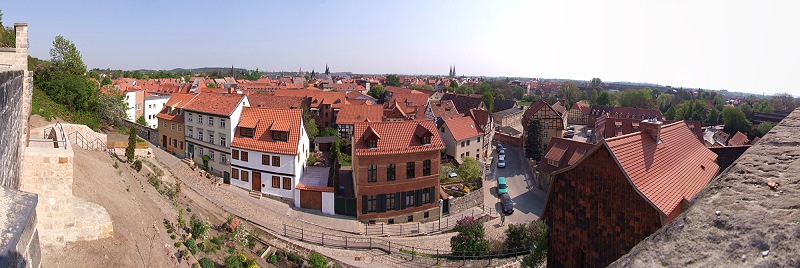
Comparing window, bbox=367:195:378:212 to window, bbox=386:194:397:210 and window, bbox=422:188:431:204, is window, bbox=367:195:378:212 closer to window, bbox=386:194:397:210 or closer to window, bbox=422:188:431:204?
window, bbox=386:194:397:210

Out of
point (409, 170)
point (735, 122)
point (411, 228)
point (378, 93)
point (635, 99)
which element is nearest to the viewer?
point (411, 228)

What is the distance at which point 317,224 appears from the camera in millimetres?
23688

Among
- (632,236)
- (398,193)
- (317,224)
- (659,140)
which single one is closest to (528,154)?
(398,193)

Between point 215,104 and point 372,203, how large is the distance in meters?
12.8

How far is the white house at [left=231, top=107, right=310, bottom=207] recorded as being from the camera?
85.5ft

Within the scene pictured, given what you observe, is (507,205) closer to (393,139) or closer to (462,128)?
(393,139)

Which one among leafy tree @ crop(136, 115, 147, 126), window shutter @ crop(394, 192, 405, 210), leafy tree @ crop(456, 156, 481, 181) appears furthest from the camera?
leafy tree @ crop(136, 115, 147, 126)

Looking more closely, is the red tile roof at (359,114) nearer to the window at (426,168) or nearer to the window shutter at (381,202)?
the window at (426,168)

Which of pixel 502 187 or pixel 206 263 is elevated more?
pixel 206 263

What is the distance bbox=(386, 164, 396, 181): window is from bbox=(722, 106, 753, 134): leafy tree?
217 ft

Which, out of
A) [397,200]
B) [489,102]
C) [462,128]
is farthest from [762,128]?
[397,200]

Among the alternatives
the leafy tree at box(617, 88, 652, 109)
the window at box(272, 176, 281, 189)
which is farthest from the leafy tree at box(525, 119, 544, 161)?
the leafy tree at box(617, 88, 652, 109)

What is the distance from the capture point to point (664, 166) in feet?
40.9

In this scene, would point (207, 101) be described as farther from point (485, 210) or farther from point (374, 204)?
point (485, 210)
